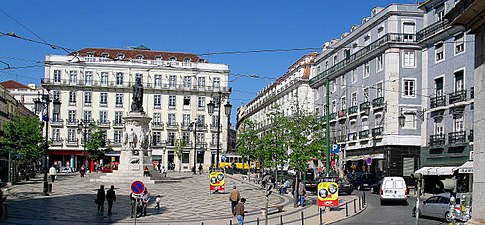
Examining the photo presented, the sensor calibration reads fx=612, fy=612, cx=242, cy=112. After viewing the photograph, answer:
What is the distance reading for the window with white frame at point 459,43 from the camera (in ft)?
136

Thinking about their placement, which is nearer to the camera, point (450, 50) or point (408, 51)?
point (450, 50)

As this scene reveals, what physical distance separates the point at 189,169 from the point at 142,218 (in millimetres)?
74160

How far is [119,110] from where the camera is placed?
3903 inches

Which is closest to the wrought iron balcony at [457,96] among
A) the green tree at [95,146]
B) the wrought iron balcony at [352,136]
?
the wrought iron balcony at [352,136]

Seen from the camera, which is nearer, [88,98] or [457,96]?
[457,96]

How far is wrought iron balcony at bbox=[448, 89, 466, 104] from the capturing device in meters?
41.4

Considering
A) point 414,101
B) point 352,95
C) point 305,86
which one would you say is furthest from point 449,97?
point 305,86

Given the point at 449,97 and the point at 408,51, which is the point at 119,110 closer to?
the point at 408,51

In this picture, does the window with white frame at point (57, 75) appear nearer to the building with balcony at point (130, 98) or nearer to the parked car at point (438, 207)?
the building with balcony at point (130, 98)

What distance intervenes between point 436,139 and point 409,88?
11123 mm

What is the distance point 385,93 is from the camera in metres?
56.1

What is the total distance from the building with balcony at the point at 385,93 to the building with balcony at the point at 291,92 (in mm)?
11607

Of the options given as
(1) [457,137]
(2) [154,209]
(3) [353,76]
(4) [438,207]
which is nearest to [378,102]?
(3) [353,76]

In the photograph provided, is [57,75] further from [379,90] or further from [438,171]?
[438,171]
